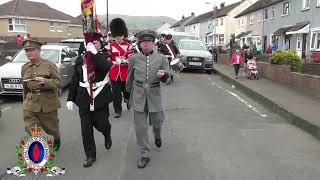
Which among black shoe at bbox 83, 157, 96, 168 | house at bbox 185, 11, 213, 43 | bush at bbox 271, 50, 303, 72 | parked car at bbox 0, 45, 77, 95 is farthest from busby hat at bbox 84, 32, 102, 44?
house at bbox 185, 11, 213, 43

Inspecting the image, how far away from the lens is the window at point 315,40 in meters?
30.9

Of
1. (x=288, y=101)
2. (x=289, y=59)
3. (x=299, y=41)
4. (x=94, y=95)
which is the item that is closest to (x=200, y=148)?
(x=94, y=95)

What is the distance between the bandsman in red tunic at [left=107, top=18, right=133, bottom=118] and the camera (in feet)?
27.7

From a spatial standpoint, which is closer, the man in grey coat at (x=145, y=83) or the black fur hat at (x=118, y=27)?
the man in grey coat at (x=145, y=83)

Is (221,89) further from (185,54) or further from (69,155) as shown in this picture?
(69,155)

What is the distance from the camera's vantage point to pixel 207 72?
21.4 metres

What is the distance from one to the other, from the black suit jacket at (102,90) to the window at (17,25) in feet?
150

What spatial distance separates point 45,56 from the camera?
12891 mm

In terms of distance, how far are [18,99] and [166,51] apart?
17.7ft

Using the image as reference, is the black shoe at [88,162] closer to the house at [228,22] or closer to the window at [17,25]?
the window at [17,25]

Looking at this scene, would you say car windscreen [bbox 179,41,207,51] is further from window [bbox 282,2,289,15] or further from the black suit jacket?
window [bbox 282,2,289,15]

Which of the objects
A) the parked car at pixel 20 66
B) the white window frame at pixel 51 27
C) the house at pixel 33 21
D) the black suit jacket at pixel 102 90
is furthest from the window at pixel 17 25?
the black suit jacket at pixel 102 90

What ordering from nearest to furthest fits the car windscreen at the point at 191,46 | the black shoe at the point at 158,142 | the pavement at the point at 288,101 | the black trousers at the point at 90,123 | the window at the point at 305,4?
1. the black trousers at the point at 90,123
2. the black shoe at the point at 158,142
3. the pavement at the point at 288,101
4. the car windscreen at the point at 191,46
5. the window at the point at 305,4

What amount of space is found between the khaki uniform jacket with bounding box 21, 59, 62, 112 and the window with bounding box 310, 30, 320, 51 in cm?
2871
